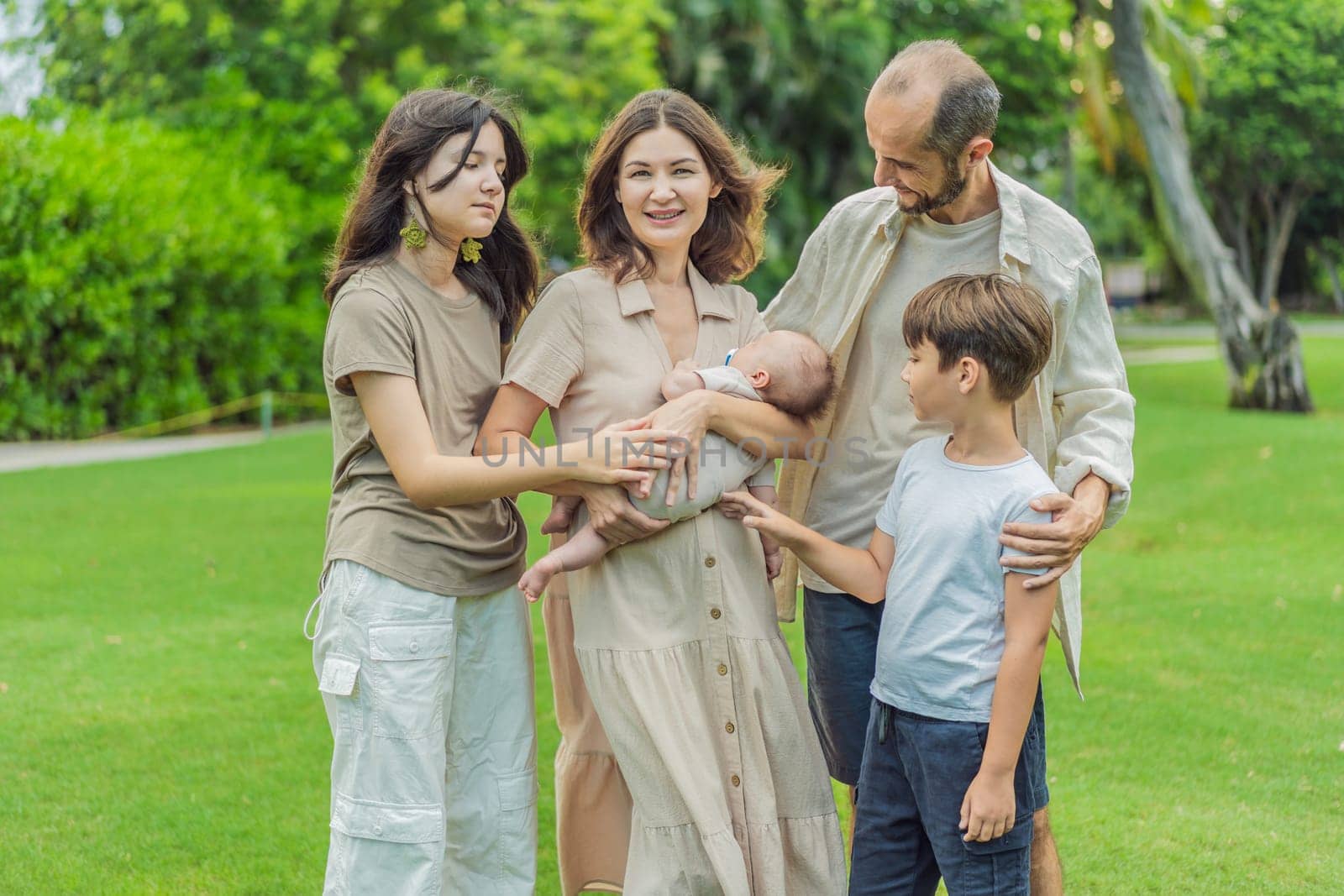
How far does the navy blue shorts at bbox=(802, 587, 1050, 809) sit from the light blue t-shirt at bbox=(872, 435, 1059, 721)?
0.40 meters

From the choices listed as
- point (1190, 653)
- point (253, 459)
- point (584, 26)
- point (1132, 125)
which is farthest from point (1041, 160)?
point (1190, 653)

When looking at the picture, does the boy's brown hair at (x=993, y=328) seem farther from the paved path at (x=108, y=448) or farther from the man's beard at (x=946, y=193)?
the paved path at (x=108, y=448)

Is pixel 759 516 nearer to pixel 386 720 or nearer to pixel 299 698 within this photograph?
pixel 386 720

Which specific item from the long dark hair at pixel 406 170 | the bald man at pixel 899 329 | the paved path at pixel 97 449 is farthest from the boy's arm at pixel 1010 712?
the paved path at pixel 97 449

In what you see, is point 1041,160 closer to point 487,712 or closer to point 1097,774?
point 1097,774

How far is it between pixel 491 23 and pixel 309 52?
109 inches

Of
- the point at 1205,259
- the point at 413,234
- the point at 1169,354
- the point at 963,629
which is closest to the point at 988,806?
the point at 963,629

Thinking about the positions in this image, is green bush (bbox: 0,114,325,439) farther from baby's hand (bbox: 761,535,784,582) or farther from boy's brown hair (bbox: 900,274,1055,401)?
boy's brown hair (bbox: 900,274,1055,401)

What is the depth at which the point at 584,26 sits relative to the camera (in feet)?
60.7

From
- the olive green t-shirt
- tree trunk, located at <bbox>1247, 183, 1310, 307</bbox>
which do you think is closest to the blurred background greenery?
the olive green t-shirt

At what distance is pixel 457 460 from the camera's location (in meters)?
2.49

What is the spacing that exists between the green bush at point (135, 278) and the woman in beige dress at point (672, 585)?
395 inches

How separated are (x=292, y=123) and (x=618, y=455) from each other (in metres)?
14.9

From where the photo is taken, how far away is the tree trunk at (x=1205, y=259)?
14.2 meters
